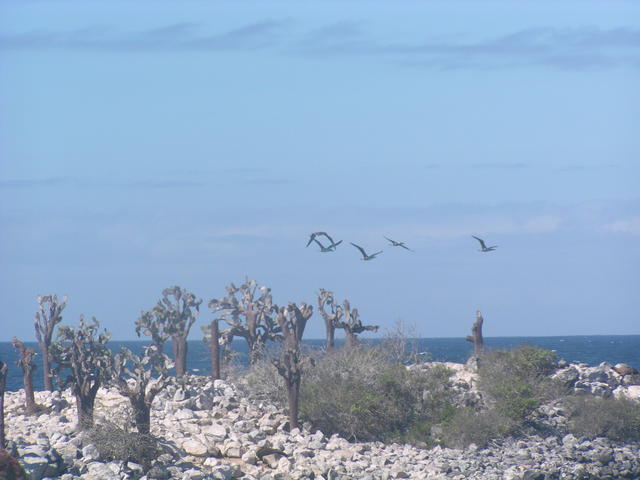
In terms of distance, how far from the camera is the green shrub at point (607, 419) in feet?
85.8

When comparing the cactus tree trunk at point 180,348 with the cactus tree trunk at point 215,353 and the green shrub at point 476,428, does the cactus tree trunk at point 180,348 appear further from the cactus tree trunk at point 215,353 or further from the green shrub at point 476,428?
the green shrub at point 476,428

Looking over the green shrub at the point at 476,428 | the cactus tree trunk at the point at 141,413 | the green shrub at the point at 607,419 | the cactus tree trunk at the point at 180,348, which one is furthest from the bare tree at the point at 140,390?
the green shrub at the point at 607,419

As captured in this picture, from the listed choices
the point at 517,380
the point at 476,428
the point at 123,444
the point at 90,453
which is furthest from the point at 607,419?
the point at 90,453

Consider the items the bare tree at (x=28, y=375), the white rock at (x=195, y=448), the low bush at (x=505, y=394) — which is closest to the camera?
the white rock at (x=195, y=448)

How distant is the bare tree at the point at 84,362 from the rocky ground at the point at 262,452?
1.95ft

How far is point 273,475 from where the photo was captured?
879 inches

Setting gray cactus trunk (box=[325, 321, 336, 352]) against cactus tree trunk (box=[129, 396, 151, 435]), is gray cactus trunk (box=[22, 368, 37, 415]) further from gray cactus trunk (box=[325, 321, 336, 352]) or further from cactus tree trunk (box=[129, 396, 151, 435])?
gray cactus trunk (box=[325, 321, 336, 352])

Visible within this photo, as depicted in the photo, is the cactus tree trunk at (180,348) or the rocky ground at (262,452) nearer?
the rocky ground at (262,452)

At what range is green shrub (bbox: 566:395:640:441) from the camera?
85.8ft

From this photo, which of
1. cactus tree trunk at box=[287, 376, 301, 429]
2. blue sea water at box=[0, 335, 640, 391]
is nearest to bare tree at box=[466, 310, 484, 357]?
blue sea water at box=[0, 335, 640, 391]

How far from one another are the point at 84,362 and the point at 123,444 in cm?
408

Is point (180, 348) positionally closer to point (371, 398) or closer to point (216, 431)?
point (216, 431)

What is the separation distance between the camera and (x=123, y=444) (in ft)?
73.7

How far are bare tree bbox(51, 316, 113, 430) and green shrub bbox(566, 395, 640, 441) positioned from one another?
43.4ft
